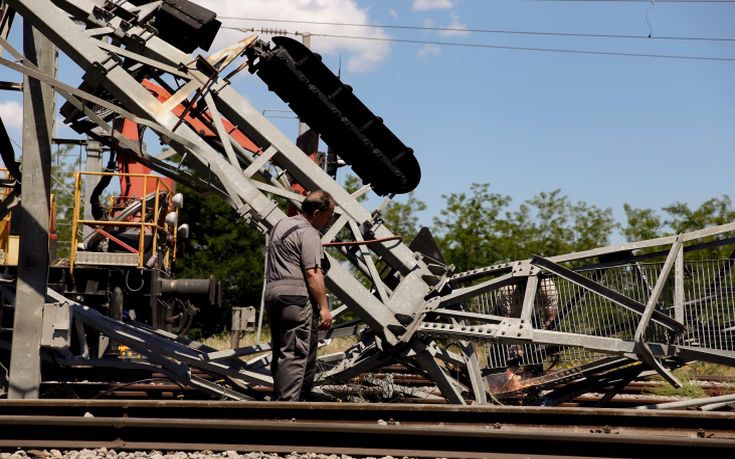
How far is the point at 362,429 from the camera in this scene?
5859 millimetres

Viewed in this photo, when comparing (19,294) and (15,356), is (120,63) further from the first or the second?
(15,356)

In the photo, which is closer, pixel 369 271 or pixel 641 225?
pixel 369 271

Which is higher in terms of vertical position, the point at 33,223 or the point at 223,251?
the point at 223,251

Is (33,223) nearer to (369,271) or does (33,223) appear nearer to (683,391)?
(369,271)

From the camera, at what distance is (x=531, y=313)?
8164mm

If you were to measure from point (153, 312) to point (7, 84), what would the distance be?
4875 mm

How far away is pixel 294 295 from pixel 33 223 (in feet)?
9.60

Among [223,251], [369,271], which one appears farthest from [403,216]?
[369,271]

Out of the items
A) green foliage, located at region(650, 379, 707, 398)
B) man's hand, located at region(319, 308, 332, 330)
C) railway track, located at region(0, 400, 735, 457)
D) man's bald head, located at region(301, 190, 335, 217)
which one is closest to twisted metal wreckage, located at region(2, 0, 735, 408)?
man's bald head, located at region(301, 190, 335, 217)

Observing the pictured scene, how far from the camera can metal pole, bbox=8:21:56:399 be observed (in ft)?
26.4

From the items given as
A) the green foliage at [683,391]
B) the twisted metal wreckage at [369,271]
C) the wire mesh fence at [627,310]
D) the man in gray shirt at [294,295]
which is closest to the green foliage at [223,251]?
the green foliage at [683,391]

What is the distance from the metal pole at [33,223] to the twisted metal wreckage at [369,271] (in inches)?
7.2

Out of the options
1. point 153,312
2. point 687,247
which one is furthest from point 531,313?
point 153,312

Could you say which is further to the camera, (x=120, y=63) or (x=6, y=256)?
(x=6, y=256)
